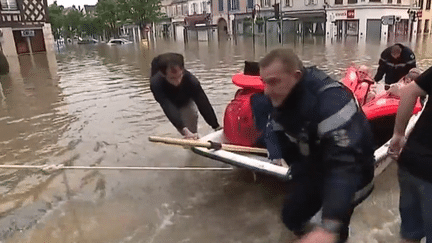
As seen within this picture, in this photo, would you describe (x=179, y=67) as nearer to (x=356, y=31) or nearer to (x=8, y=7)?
(x=8, y=7)

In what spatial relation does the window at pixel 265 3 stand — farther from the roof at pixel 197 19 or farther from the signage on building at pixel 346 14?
the roof at pixel 197 19

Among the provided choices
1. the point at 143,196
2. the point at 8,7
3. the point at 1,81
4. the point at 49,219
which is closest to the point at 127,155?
the point at 143,196

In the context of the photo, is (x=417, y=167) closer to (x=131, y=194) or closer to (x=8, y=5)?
(x=131, y=194)

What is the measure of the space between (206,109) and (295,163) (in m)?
3.03

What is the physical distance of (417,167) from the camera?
2088 millimetres

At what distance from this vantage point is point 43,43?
32.1 metres

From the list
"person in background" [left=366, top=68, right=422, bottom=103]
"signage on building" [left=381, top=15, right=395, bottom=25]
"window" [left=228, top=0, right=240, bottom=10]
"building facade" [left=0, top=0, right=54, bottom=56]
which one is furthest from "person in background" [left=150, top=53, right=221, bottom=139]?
"window" [left=228, top=0, right=240, bottom=10]

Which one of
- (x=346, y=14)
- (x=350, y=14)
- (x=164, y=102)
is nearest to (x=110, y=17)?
(x=346, y=14)

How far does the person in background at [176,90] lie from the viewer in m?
4.65

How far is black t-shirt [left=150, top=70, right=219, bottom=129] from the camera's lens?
4883 millimetres

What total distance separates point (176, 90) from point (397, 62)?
4.42 m

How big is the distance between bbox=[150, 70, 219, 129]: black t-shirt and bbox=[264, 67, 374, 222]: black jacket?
121 inches

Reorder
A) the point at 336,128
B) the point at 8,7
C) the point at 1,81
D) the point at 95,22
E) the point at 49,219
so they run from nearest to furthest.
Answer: the point at 336,128
the point at 49,219
the point at 1,81
the point at 8,7
the point at 95,22

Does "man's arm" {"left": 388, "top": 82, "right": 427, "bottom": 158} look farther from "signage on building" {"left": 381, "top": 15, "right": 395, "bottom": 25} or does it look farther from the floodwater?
"signage on building" {"left": 381, "top": 15, "right": 395, "bottom": 25}
